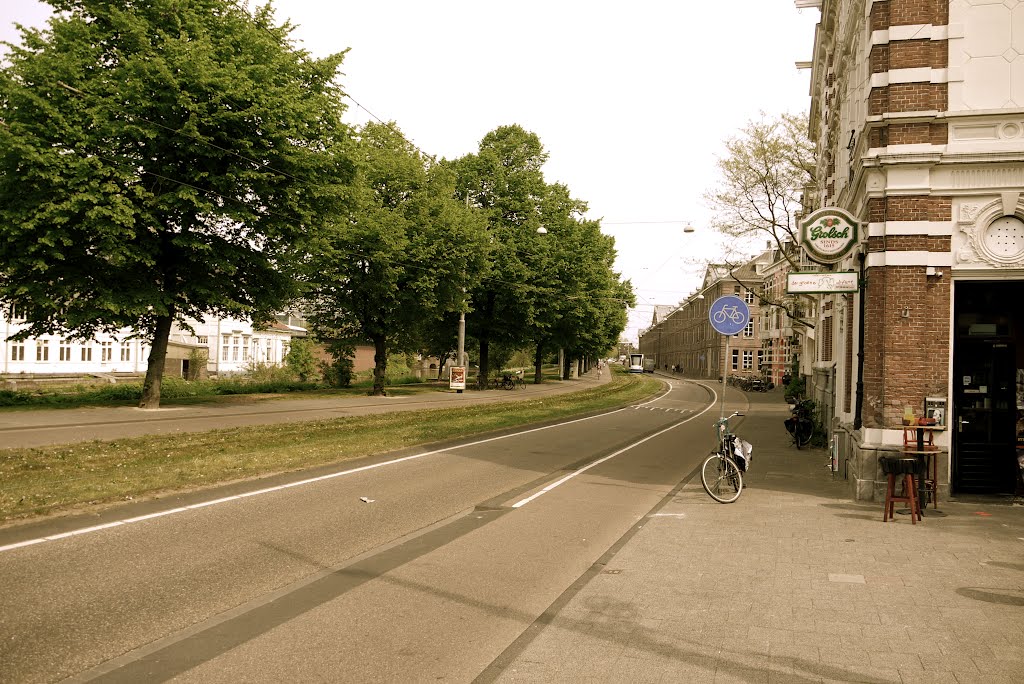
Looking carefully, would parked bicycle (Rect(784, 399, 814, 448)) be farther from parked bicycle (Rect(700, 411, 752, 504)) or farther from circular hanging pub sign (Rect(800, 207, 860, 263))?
parked bicycle (Rect(700, 411, 752, 504))

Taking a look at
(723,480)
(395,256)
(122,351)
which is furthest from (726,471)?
(122,351)

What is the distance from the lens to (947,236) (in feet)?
34.1

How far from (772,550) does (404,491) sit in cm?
512

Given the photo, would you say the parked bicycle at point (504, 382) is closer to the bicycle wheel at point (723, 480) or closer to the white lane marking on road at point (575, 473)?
the white lane marking on road at point (575, 473)

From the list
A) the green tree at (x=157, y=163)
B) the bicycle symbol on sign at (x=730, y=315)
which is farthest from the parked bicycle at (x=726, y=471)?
the green tree at (x=157, y=163)

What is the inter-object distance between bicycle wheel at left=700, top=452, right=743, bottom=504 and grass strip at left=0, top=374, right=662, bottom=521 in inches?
242

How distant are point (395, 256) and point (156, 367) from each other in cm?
1308

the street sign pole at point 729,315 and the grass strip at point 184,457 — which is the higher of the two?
the street sign pole at point 729,315

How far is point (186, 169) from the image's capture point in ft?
76.8

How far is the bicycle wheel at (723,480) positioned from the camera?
10.9m

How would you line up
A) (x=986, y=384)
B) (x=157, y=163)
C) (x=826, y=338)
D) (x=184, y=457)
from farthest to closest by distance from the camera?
(x=157, y=163), (x=826, y=338), (x=184, y=457), (x=986, y=384)

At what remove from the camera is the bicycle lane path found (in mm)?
4641

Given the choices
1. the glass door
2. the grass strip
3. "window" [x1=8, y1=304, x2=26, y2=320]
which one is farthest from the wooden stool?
"window" [x1=8, y1=304, x2=26, y2=320]

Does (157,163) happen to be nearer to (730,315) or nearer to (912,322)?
(730,315)
